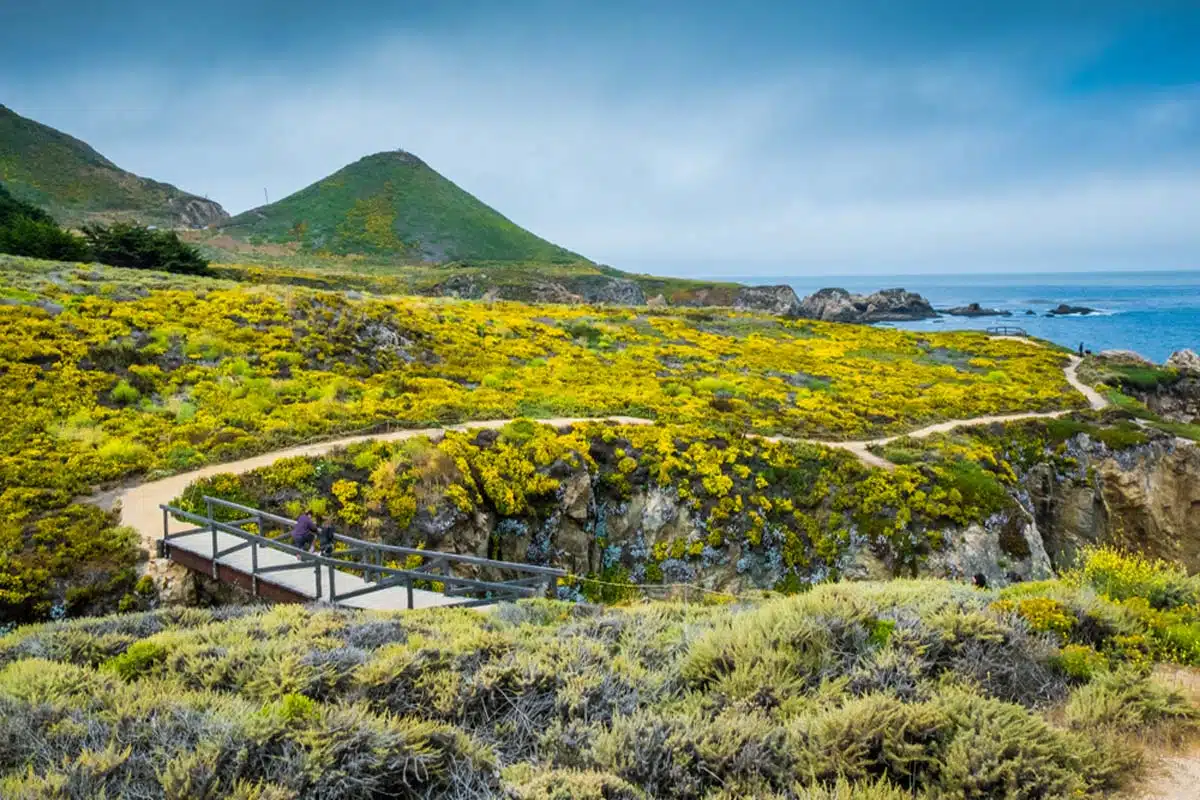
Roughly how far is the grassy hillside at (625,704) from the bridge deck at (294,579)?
11.5 feet

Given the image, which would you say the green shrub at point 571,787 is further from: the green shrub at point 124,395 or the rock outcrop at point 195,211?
the rock outcrop at point 195,211

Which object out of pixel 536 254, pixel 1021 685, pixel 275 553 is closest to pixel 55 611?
pixel 275 553

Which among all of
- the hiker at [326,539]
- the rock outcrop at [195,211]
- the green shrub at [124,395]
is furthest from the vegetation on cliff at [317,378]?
the rock outcrop at [195,211]

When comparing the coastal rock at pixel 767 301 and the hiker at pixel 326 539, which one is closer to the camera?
the hiker at pixel 326 539

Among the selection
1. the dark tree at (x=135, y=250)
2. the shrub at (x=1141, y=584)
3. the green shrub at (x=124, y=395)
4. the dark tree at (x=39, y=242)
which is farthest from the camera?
the dark tree at (x=135, y=250)

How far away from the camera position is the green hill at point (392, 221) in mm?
146750

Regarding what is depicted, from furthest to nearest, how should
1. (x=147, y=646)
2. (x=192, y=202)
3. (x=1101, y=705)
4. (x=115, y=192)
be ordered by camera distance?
(x=192, y=202) → (x=115, y=192) → (x=147, y=646) → (x=1101, y=705)

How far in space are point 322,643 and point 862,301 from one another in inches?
5802

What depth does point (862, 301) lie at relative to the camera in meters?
142

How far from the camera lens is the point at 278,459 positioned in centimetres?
1984

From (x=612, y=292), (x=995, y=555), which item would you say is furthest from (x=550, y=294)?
(x=995, y=555)

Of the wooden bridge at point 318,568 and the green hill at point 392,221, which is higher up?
the green hill at point 392,221

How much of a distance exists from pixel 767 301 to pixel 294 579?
11745cm

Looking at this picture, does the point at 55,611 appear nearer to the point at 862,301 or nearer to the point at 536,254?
the point at 862,301
